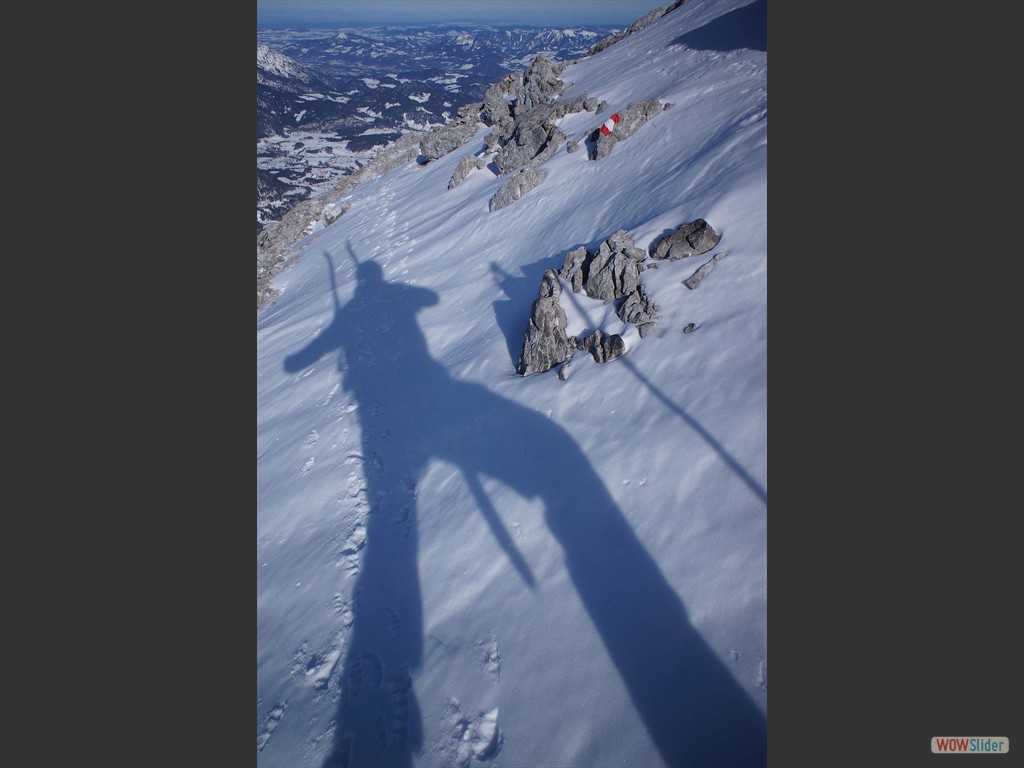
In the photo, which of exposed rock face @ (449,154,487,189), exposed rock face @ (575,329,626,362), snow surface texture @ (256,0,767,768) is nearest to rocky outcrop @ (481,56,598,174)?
exposed rock face @ (449,154,487,189)

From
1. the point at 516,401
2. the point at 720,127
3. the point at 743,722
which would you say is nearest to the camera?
the point at 743,722

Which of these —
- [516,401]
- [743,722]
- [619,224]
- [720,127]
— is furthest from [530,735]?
[720,127]

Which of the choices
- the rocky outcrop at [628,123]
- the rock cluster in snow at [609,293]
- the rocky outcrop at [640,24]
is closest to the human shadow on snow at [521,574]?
the rock cluster in snow at [609,293]

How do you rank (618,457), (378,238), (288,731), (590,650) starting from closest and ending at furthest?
(590,650) < (288,731) < (618,457) < (378,238)

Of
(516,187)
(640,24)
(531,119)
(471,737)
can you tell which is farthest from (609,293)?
(640,24)

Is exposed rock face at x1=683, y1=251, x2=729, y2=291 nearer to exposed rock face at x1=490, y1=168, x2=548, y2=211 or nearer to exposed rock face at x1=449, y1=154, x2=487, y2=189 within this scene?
exposed rock face at x1=490, y1=168, x2=548, y2=211

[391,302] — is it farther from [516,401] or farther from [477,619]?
[477,619]

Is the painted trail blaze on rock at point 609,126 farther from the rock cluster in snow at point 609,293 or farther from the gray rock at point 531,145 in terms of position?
the rock cluster in snow at point 609,293

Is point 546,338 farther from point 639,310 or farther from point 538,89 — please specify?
point 538,89
